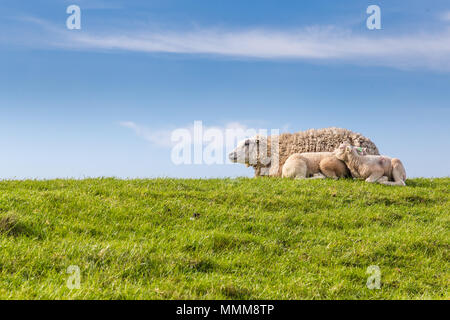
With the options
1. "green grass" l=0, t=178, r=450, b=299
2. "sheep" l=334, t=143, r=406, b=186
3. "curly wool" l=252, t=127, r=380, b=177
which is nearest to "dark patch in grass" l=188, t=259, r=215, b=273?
"green grass" l=0, t=178, r=450, b=299

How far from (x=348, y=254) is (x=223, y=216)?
111 inches

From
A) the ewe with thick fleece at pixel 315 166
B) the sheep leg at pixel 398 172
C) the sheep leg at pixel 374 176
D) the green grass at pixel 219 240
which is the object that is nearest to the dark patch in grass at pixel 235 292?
the green grass at pixel 219 240

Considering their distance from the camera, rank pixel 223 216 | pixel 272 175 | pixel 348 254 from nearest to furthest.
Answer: pixel 348 254, pixel 223 216, pixel 272 175

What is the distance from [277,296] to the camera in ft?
19.9

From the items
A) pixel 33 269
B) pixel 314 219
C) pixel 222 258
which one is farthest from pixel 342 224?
pixel 33 269

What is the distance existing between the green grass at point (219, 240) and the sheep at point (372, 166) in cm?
119

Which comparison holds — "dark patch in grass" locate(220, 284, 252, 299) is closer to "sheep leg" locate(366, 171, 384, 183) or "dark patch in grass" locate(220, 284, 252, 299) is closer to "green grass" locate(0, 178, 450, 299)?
"green grass" locate(0, 178, 450, 299)

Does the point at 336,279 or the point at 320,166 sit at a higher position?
the point at 320,166

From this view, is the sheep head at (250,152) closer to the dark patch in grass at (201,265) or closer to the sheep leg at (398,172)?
the sheep leg at (398,172)

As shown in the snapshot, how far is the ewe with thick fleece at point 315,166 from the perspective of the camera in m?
14.8

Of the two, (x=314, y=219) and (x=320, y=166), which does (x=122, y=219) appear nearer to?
(x=314, y=219)

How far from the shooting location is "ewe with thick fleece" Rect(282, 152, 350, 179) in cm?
1484

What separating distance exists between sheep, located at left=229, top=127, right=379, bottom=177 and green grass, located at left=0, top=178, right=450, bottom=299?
129 inches

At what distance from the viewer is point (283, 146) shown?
16.9 metres
